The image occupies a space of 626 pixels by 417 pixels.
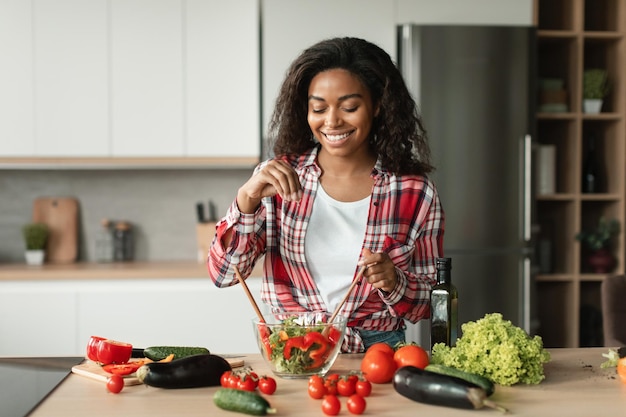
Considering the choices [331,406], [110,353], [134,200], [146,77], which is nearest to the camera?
[331,406]

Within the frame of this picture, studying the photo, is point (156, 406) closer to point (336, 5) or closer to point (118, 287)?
point (118, 287)

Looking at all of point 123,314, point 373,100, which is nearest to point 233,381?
point 373,100

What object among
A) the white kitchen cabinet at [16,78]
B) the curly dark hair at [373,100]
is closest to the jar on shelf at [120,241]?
the white kitchen cabinet at [16,78]

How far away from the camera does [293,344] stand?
1.46m

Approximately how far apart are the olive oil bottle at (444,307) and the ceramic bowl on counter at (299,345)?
0.71 feet

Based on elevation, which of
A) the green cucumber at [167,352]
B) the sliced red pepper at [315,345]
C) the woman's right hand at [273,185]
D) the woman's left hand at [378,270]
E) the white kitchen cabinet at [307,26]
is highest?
the white kitchen cabinet at [307,26]

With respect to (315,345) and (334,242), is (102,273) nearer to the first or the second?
(334,242)

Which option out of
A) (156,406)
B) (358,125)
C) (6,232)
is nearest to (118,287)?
(6,232)

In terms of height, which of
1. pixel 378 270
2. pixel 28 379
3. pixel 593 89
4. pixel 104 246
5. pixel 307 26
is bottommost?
pixel 28 379

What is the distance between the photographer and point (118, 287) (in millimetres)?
3533

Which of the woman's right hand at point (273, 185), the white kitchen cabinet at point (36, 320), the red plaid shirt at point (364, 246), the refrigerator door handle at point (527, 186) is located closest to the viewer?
the woman's right hand at point (273, 185)

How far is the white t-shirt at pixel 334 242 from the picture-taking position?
1.92 metres

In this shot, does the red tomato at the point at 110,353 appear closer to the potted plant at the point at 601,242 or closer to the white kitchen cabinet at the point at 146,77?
the white kitchen cabinet at the point at 146,77

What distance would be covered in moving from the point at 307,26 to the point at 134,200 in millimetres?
1354
